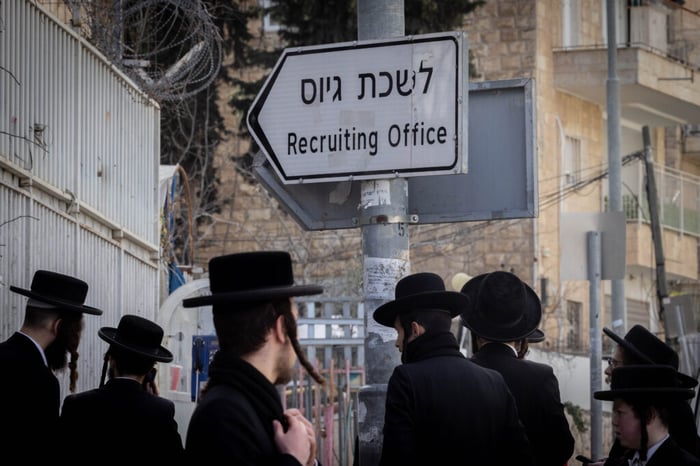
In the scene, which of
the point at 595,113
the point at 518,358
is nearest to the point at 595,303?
the point at 518,358

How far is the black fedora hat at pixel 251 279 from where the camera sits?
15.6ft

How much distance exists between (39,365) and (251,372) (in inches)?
110

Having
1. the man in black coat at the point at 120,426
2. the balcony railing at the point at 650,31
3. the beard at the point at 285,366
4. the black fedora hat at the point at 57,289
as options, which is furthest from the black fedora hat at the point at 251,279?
the balcony railing at the point at 650,31

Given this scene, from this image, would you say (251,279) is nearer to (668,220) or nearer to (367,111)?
(367,111)

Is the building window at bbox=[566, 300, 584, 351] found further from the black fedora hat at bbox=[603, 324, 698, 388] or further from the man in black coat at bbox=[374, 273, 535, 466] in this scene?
the man in black coat at bbox=[374, 273, 535, 466]

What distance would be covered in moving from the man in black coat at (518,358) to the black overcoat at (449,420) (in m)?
1.03

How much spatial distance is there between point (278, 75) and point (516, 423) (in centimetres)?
232

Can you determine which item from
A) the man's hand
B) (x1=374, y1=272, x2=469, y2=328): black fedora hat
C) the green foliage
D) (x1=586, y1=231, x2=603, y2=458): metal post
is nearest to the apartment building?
the green foliage

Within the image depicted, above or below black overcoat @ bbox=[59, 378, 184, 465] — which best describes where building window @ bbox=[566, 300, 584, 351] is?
above

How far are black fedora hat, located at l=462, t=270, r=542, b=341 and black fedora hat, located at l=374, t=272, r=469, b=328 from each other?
0.85m

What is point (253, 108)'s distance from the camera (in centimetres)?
775

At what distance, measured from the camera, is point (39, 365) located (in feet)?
23.6

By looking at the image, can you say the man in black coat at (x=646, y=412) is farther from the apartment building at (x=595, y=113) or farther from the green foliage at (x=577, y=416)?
the apartment building at (x=595, y=113)

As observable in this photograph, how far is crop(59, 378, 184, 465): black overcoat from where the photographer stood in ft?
22.8
